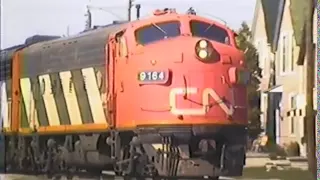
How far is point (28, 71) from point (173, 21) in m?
3.91

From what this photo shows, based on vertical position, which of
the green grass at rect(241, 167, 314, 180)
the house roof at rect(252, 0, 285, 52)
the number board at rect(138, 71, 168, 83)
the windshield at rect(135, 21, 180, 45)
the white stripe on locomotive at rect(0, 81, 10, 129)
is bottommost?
the green grass at rect(241, 167, 314, 180)

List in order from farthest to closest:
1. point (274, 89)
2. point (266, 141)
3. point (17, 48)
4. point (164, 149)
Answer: point (274, 89)
point (17, 48)
point (266, 141)
point (164, 149)

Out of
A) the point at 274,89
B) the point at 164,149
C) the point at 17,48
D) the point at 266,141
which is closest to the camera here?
the point at 164,149

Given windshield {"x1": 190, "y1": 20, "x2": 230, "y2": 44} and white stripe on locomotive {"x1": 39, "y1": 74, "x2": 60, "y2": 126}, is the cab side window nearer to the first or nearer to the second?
windshield {"x1": 190, "y1": 20, "x2": 230, "y2": 44}

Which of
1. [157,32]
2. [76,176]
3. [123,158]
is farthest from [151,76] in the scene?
[76,176]

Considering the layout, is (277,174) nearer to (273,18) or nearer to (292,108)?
(292,108)

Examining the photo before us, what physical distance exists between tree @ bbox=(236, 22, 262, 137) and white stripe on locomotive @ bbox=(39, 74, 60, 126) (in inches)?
123

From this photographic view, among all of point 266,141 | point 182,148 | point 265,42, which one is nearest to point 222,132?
point 182,148

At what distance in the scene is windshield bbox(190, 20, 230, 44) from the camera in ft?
36.5

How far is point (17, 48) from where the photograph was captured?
14594 millimetres

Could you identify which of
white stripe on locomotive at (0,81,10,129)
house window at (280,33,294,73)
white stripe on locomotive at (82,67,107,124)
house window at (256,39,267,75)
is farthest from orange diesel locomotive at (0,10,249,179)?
house window at (280,33,294,73)

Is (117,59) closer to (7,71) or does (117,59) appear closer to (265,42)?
(7,71)

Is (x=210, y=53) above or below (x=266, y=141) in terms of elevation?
above

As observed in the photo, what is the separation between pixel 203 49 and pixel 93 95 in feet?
6.53
